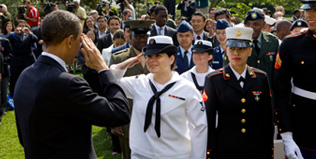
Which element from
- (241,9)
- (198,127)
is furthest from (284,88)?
(241,9)

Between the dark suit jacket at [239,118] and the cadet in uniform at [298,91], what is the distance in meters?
0.27

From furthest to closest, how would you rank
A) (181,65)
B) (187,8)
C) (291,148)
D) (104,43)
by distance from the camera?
1. (187,8)
2. (104,43)
3. (181,65)
4. (291,148)

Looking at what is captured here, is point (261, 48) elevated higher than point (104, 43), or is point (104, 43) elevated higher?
point (261, 48)

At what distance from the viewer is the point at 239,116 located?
10.7 feet

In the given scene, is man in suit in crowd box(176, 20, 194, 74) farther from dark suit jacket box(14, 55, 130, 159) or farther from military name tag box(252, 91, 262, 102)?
dark suit jacket box(14, 55, 130, 159)

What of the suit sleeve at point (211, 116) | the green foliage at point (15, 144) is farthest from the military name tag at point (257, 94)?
the green foliage at point (15, 144)

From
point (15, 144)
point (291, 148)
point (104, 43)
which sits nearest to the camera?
point (291, 148)

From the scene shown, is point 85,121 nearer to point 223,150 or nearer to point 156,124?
point 156,124

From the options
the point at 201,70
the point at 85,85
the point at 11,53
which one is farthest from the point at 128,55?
the point at 11,53

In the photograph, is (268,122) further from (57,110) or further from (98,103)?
(57,110)

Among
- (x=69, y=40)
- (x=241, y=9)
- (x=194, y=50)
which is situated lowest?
(x=241, y=9)

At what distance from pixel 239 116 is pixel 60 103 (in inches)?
67.7

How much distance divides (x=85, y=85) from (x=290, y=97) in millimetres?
2248

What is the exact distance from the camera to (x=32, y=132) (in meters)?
2.27
